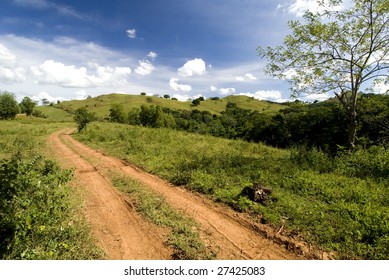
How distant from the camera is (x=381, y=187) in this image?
966cm

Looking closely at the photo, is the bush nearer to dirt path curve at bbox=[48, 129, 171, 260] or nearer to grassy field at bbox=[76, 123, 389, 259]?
dirt path curve at bbox=[48, 129, 171, 260]

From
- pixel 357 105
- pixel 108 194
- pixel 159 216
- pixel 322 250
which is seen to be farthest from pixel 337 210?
pixel 357 105

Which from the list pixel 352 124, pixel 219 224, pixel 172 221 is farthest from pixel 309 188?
pixel 352 124

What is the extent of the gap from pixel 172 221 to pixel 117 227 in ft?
5.14

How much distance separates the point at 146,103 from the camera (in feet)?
477

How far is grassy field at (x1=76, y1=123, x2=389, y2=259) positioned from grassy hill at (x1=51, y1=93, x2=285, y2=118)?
109 metres

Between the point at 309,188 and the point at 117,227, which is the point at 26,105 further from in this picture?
the point at 309,188

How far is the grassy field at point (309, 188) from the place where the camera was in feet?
21.1

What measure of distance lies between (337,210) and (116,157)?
499 inches

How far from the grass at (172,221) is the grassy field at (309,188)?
179 centimetres

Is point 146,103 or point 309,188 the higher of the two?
point 146,103

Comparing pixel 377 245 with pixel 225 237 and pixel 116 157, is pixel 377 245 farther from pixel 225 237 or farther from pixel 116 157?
pixel 116 157

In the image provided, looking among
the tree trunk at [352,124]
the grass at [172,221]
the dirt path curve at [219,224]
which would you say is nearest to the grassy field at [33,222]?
the dirt path curve at [219,224]

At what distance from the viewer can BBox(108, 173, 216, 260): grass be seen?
5.82 metres
